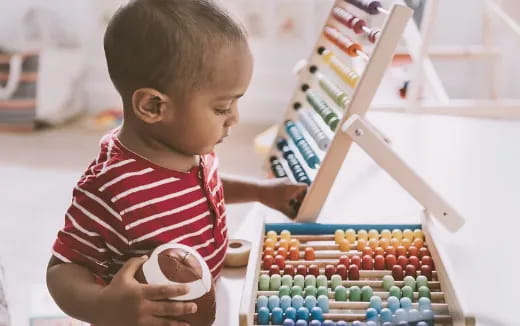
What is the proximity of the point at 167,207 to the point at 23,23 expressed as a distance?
2527mm

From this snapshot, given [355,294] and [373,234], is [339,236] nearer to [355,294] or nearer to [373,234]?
[373,234]

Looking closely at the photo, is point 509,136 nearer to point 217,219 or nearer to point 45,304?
point 217,219

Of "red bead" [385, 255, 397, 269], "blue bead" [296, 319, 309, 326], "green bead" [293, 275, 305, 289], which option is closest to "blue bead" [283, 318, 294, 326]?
"blue bead" [296, 319, 309, 326]

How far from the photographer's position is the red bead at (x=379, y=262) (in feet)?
3.37

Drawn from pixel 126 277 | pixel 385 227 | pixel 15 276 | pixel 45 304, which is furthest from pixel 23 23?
pixel 126 277

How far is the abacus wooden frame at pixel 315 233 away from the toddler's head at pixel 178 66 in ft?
0.60

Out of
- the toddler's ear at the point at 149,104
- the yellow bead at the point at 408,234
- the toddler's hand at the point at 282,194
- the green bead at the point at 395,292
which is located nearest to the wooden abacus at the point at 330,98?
the toddler's hand at the point at 282,194

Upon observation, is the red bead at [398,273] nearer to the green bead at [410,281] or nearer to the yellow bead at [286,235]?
the green bead at [410,281]

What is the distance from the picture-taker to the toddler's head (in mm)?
805

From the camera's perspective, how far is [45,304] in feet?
4.96

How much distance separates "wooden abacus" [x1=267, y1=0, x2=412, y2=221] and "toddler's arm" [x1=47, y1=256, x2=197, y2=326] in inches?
16.4

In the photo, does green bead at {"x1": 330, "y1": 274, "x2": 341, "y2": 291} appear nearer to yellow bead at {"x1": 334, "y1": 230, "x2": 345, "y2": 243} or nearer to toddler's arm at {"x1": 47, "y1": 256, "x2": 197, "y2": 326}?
yellow bead at {"x1": 334, "y1": 230, "x2": 345, "y2": 243}

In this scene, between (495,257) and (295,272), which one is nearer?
(295,272)

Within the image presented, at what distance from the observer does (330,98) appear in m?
1.38
